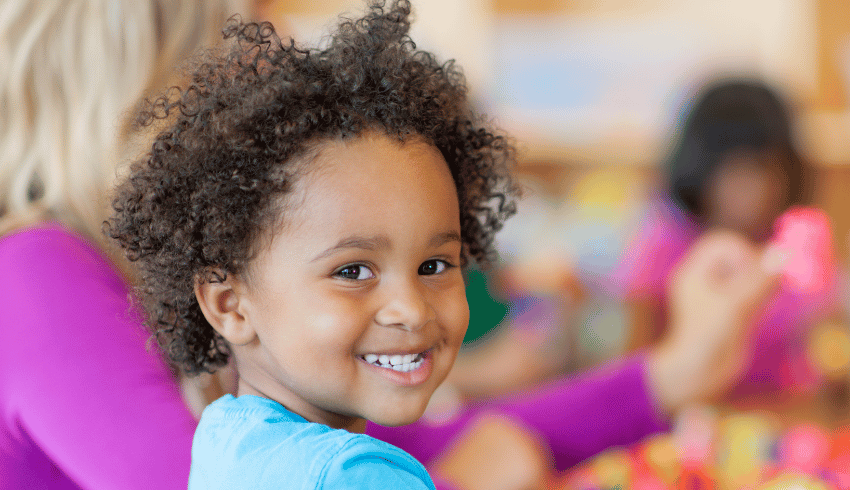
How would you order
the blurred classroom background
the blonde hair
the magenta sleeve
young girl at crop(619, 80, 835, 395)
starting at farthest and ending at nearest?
the blurred classroom background, young girl at crop(619, 80, 835, 395), the magenta sleeve, the blonde hair

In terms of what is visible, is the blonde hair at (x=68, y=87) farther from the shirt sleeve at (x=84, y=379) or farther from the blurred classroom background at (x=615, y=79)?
the blurred classroom background at (x=615, y=79)

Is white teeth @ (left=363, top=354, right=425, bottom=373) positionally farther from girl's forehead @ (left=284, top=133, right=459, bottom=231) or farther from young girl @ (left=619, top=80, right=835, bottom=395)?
young girl @ (left=619, top=80, right=835, bottom=395)

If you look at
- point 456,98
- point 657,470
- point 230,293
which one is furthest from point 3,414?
point 657,470

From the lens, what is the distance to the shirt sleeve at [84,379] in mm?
538

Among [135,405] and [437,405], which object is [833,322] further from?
[135,405]

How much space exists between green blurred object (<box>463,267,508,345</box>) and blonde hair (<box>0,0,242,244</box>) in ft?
3.64

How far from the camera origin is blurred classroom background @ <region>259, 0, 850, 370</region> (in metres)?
2.38

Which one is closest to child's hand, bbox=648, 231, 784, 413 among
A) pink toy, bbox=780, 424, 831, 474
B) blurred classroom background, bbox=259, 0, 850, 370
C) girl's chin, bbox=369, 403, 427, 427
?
pink toy, bbox=780, 424, 831, 474

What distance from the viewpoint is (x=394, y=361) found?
1.61ft

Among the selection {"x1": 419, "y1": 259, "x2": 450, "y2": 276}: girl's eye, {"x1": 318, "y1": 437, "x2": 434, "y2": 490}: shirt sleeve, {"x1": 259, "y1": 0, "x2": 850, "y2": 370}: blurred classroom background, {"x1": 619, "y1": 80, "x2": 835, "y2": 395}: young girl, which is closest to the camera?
{"x1": 318, "y1": 437, "x2": 434, "y2": 490}: shirt sleeve

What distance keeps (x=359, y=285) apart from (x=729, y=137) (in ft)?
4.98

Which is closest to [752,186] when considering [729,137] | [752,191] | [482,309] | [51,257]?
[752,191]

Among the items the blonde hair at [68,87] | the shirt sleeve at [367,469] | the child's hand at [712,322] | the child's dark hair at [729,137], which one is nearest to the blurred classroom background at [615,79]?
the child's dark hair at [729,137]

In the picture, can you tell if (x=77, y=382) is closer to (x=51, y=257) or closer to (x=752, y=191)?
(x=51, y=257)
